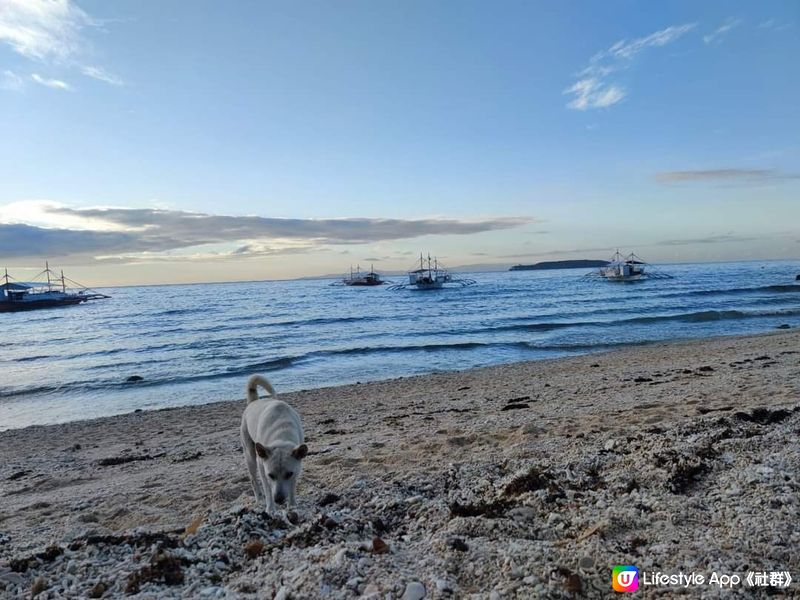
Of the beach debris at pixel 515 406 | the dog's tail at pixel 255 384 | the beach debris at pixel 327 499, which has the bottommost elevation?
the beach debris at pixel 515 406

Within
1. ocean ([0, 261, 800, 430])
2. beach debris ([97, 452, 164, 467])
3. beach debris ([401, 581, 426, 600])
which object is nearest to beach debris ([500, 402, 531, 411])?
beach debris ([97, 452, 164, 467])

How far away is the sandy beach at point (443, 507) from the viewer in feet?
9.42

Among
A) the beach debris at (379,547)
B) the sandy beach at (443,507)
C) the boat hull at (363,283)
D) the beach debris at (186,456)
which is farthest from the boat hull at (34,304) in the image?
the beach debris at (379,547)

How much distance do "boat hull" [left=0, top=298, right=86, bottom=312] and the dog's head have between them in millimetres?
88116

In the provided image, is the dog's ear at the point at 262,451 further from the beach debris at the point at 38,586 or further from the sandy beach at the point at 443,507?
the beach debris at the point at 38,586

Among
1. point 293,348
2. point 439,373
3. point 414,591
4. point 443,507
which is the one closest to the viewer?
point 414,591

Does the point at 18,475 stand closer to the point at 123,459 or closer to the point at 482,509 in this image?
the point at 123,459

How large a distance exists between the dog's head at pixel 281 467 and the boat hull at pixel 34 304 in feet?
289

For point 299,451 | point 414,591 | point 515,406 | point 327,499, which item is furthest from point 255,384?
point 515,406

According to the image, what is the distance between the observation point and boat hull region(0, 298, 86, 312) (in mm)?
73688

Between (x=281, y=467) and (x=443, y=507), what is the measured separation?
1657 mm

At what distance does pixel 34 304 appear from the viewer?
248 ft

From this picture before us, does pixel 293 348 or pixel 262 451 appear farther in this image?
pixel 293 348

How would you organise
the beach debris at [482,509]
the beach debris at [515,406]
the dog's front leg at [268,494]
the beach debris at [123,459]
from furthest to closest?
1. the beach debris at [515,406]
2. the beach debris at [123,459]
3. the dog's front leg at [268,494]
4. the beach debris at [482,509]
